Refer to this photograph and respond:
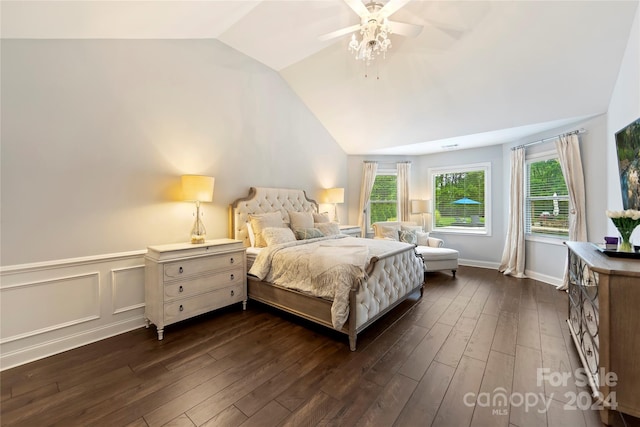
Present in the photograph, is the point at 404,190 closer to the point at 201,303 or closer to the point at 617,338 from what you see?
the point at 617,338

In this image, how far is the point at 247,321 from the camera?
115 inches

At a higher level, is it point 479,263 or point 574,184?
point 574,184

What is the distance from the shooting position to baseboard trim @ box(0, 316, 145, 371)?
2123 millimetres

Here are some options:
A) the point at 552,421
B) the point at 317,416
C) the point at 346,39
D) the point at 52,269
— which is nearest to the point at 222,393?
the point at 317,416

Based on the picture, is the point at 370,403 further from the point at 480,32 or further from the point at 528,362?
the point at 480,32

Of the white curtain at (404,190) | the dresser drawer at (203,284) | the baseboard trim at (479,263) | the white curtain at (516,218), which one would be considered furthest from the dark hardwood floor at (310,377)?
the white curtain at (404,190)

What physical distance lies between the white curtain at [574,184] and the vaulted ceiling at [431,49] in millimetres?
353

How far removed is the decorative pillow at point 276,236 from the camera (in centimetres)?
336

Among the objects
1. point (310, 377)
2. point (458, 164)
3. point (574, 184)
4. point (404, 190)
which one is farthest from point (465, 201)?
point (310, 377)

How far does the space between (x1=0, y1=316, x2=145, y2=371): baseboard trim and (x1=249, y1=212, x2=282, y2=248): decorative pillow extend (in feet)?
5.03

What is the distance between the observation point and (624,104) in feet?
8.70

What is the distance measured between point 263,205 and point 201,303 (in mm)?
1665

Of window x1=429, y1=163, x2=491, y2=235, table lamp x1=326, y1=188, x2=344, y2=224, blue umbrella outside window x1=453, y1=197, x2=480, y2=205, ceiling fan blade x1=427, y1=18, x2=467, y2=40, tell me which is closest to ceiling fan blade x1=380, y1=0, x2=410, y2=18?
ceiling fan blade x1=427, y1=18, x2=467, y2=40

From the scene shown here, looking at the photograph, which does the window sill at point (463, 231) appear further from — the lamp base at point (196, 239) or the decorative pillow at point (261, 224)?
the lamp base at point (196, 239)
